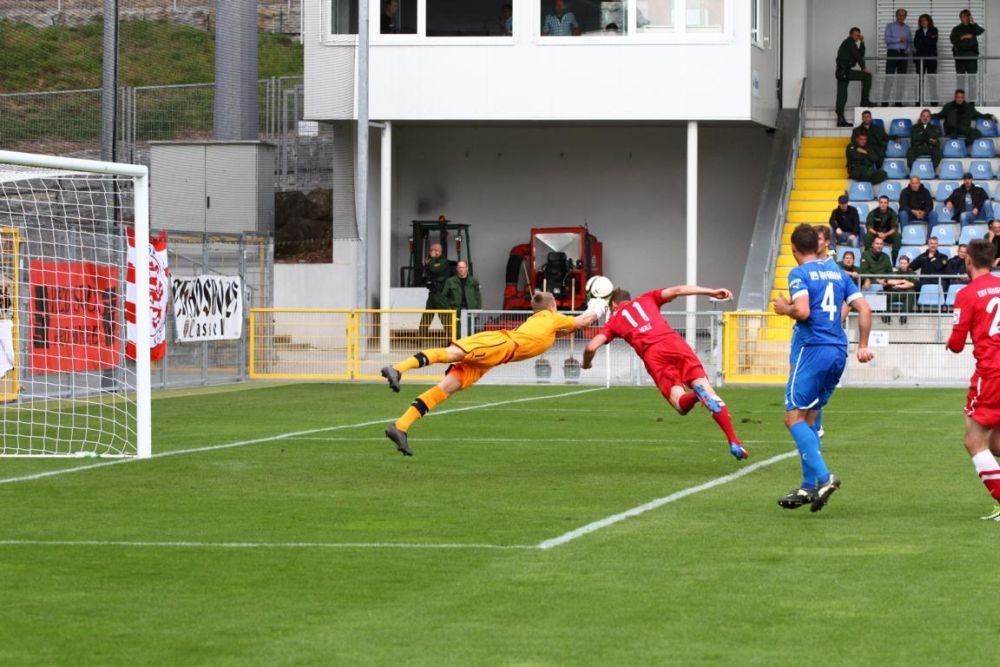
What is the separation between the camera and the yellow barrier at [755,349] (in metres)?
27.3

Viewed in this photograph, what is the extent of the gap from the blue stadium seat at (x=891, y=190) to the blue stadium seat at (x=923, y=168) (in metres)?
0.42

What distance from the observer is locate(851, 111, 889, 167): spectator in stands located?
34406 millimetres

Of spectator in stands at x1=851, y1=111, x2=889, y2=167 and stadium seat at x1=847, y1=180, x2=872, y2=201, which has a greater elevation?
spectator in stands at x1=851, y1=111, x2=889, y2=167

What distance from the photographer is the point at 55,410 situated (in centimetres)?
2044

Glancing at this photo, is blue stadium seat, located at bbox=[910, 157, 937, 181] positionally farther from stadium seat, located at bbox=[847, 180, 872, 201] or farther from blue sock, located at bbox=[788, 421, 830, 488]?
blue sock, located at bbox=[788, 421, 830, 488]

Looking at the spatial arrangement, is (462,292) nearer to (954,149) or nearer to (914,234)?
(914,234)

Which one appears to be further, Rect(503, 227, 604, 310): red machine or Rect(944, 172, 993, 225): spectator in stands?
Rect(503, 227, 604, 310): red machine

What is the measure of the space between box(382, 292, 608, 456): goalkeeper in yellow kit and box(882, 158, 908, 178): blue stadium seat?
20.1m

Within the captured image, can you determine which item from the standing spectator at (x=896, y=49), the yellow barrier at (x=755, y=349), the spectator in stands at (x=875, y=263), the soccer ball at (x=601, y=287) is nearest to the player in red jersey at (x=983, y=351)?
the soccer ball at (x=601, y=287)

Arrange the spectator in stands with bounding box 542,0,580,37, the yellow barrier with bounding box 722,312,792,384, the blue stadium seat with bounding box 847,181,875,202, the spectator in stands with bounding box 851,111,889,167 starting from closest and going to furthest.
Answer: the yellow barrier with bounding box 722,312,792,384
the spectator in stands with bounding box 542,0,580,37
the blue stadium seat with bounding box 847,181,875,202
the spectator in stands with bounding box 851,111,889,167

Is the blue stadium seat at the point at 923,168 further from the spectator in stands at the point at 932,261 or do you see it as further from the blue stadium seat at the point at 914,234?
the spectator in stands at the point at 932,261

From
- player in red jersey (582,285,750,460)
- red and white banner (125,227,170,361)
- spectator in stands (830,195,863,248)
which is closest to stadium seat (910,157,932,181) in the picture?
spectator in stands (830,195,863,248)

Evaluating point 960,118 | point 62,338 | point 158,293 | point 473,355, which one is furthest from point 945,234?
point 473,355

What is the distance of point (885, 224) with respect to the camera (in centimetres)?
3117
